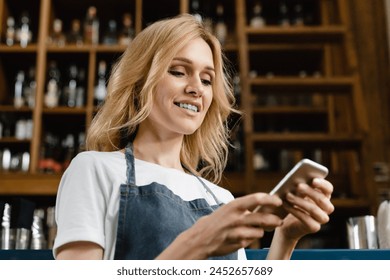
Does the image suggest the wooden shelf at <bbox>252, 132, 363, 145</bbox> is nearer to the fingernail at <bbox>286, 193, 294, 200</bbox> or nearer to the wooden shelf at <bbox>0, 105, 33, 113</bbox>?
the wooden shelf at <bbox>0, 105, 33, 113</bbox>

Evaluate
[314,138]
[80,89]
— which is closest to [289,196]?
[314,138]

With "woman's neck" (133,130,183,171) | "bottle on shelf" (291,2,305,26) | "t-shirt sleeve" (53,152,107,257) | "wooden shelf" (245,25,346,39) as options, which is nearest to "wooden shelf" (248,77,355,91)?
"wooden shelf" (245,25,346,39)

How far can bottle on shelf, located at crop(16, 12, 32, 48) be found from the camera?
329 centimetres

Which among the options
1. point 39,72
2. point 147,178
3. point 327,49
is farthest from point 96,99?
point 147,178

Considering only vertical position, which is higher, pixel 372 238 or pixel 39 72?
pixel 39 72

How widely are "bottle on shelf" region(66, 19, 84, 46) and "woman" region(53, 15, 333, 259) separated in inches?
89.7

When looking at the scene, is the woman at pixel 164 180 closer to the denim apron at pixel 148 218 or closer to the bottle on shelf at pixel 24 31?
the denim apron at pixel 148 218

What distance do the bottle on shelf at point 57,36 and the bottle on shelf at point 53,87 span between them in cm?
12

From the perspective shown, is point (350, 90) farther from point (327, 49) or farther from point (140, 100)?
point (140, 100)

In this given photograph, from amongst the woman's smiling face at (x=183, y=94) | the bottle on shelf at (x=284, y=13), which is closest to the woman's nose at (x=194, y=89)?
the woman's smiling face at (x=183, y=94)

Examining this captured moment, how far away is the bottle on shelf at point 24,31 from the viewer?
3287mm

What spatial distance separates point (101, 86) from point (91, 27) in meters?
0.38

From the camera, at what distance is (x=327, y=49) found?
3289 mm
